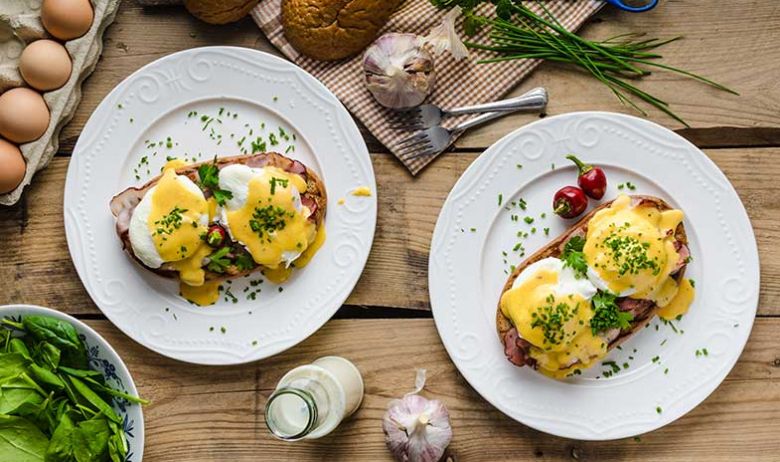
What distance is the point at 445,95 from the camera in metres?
2.75

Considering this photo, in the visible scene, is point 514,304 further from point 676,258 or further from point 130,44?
point 130,44

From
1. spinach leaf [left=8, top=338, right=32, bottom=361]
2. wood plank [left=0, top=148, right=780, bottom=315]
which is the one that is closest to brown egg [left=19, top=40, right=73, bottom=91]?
wood plank [left=0, top=148, right=780, bottom=315]

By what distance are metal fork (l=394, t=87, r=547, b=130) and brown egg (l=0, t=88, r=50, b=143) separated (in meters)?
1.20

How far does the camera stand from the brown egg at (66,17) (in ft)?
8.51

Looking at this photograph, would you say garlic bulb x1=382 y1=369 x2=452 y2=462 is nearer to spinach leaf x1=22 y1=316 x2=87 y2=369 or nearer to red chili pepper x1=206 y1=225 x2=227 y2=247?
red chili pepper x1=206 y1=225 x2=227 y2=247

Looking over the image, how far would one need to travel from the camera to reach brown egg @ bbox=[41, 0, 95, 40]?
2.59 meters

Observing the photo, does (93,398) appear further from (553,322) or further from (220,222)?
(553,322)

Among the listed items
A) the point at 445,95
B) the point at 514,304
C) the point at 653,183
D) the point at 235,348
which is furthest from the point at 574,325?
the point at 235,348

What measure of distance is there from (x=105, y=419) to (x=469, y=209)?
1372 mm

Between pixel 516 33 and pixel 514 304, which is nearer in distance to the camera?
pixel 514 304

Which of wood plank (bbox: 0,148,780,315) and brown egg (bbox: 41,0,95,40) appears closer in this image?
brown egg (bbox: 41,0,95,40)

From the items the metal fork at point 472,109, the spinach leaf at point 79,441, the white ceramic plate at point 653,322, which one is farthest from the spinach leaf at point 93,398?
the metal fork at point 472,109

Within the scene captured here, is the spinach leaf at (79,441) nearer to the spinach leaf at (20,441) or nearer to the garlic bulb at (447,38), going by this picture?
the spinach leaf at (20,441)

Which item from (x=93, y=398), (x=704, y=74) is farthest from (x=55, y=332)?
(x=704, y=74)
